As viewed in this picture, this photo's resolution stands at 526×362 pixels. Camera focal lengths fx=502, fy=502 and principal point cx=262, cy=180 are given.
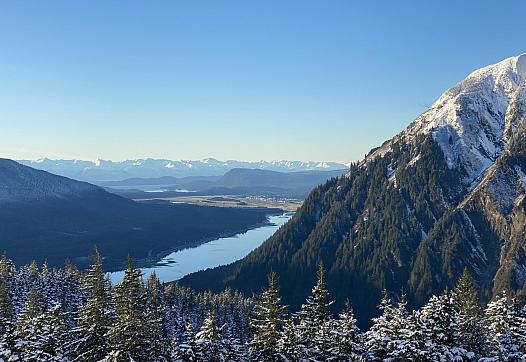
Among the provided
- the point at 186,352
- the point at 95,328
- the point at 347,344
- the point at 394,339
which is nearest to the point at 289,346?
the point at 347,344

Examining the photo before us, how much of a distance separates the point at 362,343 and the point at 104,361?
74.1 feet

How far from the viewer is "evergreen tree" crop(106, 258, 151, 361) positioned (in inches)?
1443

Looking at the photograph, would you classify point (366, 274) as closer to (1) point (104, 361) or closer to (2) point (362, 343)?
(2) point (362, 343)

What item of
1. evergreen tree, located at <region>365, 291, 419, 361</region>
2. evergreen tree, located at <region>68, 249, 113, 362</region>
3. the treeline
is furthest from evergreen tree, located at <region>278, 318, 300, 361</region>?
evergreen tree, located at <region>68, 249, 113, 362</region>

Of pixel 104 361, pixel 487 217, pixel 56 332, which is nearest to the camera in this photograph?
pixel 104 361

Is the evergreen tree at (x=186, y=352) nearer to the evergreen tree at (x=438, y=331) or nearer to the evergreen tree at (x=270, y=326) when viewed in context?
the evergreen tree at (x=270, y=326)

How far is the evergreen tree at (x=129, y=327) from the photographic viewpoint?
3666 cm

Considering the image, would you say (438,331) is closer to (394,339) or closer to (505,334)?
(394,339)

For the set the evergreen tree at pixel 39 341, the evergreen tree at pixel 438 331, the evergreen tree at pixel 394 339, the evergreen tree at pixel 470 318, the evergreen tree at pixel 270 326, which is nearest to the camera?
the evergreen tree at pixel 438 331

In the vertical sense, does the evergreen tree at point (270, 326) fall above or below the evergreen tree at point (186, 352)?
above

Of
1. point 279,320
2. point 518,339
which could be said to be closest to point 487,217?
point 518,339

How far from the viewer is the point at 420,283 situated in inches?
6860

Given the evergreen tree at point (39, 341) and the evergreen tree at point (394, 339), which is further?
the evergreen tree at point (394, 339)

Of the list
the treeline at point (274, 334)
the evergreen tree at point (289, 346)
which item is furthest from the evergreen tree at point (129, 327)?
the evergreen tree at point (289, 346)
